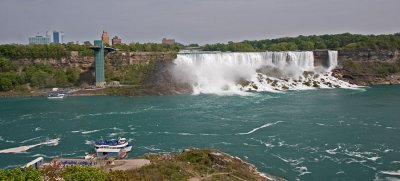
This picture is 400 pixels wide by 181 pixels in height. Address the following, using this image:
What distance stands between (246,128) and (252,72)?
43.3 meters

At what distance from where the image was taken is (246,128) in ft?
142

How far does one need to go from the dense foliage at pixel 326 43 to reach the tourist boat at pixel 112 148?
72.0 metres

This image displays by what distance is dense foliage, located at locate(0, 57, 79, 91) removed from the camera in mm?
77762

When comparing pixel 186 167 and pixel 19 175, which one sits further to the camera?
pixel 186 167

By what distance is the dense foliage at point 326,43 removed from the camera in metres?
94.6

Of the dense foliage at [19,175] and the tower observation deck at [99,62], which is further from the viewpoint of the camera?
the tower observation deck at [99,62]

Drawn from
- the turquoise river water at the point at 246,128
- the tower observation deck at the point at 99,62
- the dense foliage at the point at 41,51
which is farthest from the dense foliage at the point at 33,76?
the turquoise river water at the point at 246,128

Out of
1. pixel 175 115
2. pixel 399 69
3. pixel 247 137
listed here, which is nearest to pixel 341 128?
pixel 247 137

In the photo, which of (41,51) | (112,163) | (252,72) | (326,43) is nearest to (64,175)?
(112,163)

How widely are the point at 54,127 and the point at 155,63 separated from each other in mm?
42023

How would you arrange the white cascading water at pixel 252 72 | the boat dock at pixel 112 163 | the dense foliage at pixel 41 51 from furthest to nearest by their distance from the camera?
1. the dense foliage at pixel 41 51
2. the white cascading water at pixel 252 72
3. the boat dock at pixel 112 163

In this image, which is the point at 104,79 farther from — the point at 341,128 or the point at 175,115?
the point at 341,128

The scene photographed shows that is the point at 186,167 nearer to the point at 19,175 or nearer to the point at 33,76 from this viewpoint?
the point at 19,175

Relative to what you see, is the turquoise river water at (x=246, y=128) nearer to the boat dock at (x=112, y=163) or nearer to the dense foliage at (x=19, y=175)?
the boat dock at (x=112, y=163)
